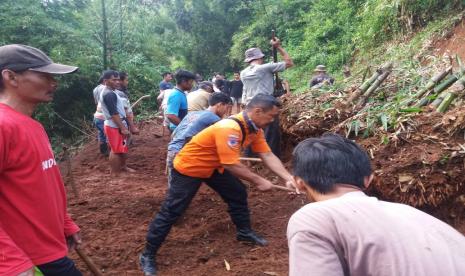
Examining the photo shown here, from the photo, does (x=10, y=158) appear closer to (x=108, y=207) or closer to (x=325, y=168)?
(x=325, y=168)

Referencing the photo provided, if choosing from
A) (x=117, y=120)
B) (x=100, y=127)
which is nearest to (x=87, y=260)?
(x=117, y=120)

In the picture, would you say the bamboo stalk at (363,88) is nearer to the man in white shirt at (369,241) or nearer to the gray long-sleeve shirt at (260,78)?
the gray long-sleeve shirt at (260,78)

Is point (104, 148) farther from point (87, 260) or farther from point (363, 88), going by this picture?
point (87, 260)

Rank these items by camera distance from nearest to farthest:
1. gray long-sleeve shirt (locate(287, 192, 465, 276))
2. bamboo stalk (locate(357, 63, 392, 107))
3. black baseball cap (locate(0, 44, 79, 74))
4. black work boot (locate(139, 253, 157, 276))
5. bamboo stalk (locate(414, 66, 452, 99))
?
gray long-sleeve shirt (locate(287, 192, 465, 276)) → black baseball cap (locate(0, 44, 79, 74)) → black work boot (locate(139, 253, 157, 276)) → bamboo stalk (locate(414, 66, 452, 99)) → bamboo stalk (locate(357, 63, 392, 107))

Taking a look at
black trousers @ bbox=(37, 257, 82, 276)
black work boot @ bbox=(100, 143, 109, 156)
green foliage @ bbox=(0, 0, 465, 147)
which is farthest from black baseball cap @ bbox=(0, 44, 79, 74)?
black work boot @ bbox=(100, 143, 109, 156)

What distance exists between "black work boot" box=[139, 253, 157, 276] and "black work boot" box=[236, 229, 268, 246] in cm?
95

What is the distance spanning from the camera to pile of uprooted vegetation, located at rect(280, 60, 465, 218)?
3873mm

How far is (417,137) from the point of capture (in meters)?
4.10

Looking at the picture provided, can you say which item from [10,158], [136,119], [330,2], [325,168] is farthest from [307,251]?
[330,2]

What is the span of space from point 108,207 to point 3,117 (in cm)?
411

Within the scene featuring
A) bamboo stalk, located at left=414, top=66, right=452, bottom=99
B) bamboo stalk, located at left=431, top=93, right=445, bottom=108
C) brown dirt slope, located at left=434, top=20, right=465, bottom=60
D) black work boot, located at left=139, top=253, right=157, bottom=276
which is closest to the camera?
black work boot, located at left=139, top=253, right=157, bottom=276

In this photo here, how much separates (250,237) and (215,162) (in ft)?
3.27

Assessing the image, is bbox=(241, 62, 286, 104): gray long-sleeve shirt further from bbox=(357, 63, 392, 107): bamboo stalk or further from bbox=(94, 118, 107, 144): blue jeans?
bbox=(94, 118, 107, 144): blue jeans

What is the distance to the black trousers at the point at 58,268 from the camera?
2018mm
